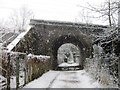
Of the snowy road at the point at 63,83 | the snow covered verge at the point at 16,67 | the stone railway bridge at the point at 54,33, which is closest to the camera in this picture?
the snow covered verge at the point at 16,67

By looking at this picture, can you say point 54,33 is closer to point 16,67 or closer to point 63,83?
point 63,83

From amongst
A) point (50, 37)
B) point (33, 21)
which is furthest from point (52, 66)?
point (33, 21)

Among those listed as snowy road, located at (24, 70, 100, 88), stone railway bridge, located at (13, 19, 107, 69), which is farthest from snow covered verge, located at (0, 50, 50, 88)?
stone railway bridge, located at (13, 19, 107, 69)

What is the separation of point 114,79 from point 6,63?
3961 mm

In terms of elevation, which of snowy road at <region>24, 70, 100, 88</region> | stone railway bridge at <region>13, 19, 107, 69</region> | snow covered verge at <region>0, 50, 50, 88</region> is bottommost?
A: snowy road at <region>24, 70, 100, 88</region>

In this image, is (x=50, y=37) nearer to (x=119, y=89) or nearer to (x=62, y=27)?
(x=62, y=27)

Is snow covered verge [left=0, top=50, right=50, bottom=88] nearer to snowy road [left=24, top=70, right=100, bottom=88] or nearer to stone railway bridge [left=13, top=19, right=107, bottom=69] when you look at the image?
snowy road [left=24, top=70, right=100, bottom=88]

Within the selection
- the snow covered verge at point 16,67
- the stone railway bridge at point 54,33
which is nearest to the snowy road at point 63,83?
the snow covered verge at point 16,67

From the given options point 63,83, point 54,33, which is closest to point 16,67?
point 63,83

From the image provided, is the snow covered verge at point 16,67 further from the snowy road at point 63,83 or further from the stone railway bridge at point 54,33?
the stone railway bridge at point 54,33

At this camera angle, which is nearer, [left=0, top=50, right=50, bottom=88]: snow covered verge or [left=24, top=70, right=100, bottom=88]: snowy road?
[left=0, top=50, right=50, bottom=88]: snow covered verge

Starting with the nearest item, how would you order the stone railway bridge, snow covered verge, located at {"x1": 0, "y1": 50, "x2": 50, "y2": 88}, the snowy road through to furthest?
snow covered verge, located at {"x1": 0, "y1": 50, "x2": 50, "y2": 88}, the snowy road, the stone railway bridge

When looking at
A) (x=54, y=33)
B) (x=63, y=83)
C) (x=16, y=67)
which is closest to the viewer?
(x=16, y=67)

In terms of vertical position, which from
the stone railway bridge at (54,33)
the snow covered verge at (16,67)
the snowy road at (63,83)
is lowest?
the snowy road at (63,83)
